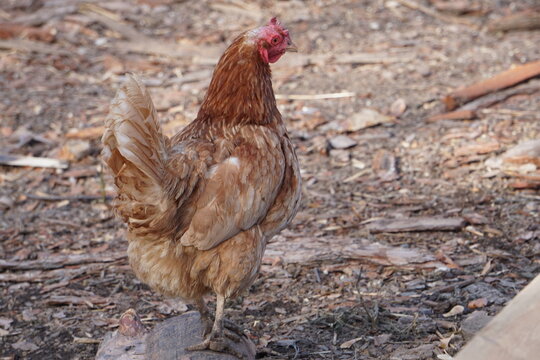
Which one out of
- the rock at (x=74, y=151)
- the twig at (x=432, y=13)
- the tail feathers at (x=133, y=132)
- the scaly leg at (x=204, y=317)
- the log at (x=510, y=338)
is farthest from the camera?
the twig at (x=432, y=13)

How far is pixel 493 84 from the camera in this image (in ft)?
22.5

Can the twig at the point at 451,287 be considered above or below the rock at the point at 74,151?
below

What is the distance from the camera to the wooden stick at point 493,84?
22.0 ft

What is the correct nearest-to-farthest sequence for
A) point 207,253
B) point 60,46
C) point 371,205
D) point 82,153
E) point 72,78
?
point 207,253, point 371,205, point 82,153, point 72,78, point 60,46

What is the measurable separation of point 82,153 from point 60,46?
111 inches

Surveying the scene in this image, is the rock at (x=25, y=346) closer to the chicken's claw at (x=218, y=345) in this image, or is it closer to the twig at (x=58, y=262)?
the twig at (x=58, y=262)

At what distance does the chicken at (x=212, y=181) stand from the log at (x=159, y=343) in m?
0.08

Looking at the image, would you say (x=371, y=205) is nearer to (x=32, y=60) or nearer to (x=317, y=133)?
(x=317, y=133)

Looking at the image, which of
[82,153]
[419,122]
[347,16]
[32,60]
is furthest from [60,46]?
[419,122]

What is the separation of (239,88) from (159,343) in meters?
1.41

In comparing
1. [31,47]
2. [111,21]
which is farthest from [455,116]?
[31,47]

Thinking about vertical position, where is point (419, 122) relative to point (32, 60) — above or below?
below

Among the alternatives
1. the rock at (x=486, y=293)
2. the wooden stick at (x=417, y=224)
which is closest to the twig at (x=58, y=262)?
the wooden stick at (x=417, y=224)

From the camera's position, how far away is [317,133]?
6711mm
